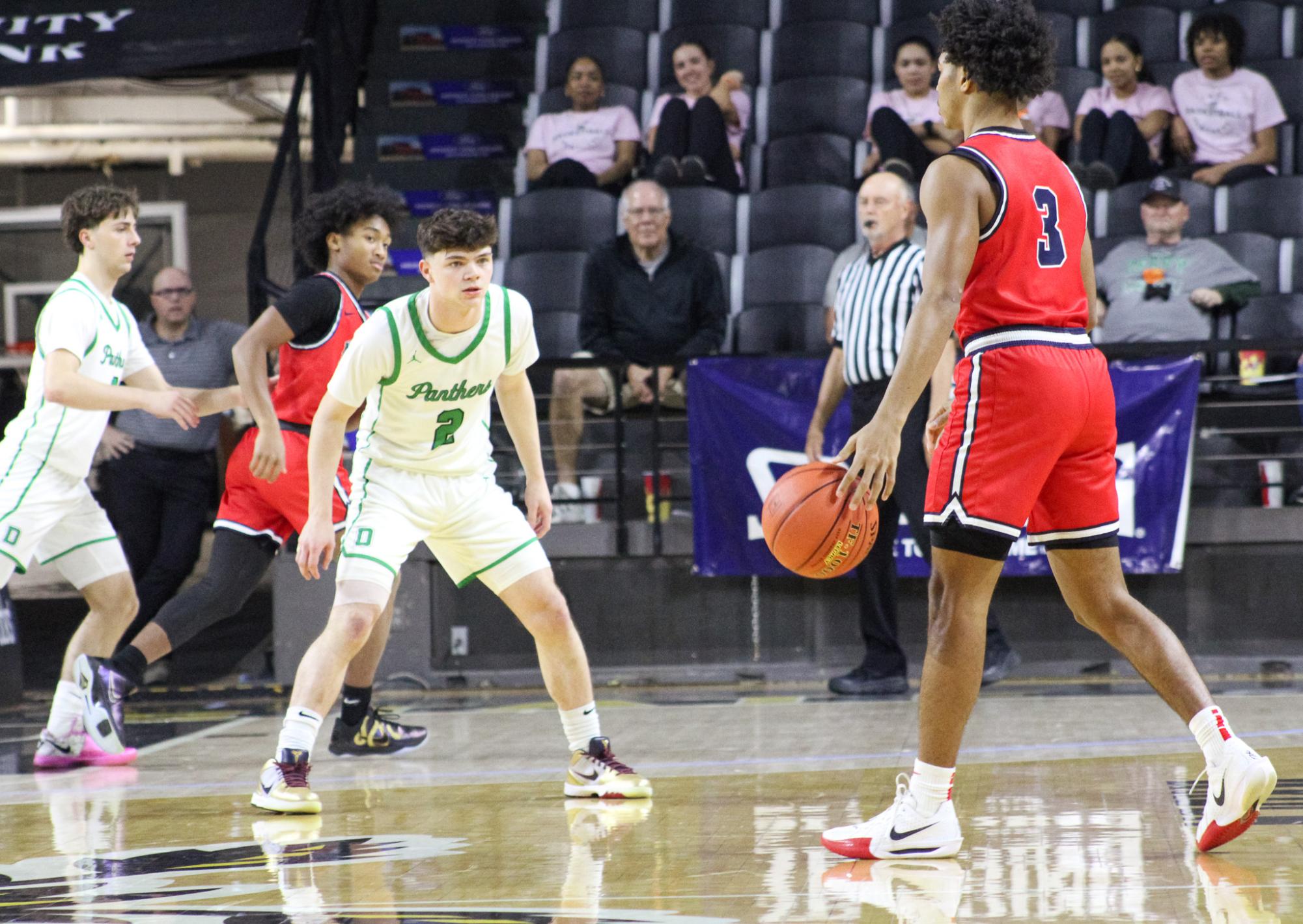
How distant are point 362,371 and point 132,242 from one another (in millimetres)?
1658

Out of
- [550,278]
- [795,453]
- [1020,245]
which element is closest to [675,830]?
[1020,245]

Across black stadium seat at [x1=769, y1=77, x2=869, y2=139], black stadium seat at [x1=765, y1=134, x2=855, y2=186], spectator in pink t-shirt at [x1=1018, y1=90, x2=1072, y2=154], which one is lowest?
black stadium seat at [x1=765, y1=134, x2=855, y2=186]

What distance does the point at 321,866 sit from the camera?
3363 millimetres

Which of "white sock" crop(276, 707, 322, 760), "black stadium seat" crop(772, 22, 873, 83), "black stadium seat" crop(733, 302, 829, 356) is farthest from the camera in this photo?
"black stadium seat" crop(772, 22, 873, 83)

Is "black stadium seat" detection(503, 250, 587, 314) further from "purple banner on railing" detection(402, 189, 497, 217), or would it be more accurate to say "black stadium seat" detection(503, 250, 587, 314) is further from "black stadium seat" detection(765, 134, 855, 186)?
"black stadium seat" detection(765, 134, 855, 186)

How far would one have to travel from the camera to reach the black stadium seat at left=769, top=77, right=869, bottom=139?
9742mm

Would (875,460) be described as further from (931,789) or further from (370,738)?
(370,738)

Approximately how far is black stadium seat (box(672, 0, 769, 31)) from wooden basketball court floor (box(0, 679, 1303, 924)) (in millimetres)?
6034

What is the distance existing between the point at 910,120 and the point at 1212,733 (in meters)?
6.26

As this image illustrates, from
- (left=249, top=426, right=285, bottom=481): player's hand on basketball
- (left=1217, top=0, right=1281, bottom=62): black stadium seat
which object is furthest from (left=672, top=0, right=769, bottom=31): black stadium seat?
(left=249, top=426, right=285, bottom=481): player's hand on basketball

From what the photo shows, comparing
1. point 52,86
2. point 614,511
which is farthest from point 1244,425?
point 52,86

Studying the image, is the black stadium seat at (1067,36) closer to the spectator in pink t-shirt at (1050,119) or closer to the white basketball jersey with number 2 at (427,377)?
the spectator in pink t-shirt at (1050,119)

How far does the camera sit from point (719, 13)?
10523mm

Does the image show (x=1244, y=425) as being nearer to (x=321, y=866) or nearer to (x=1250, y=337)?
(x=1250, y=337)
